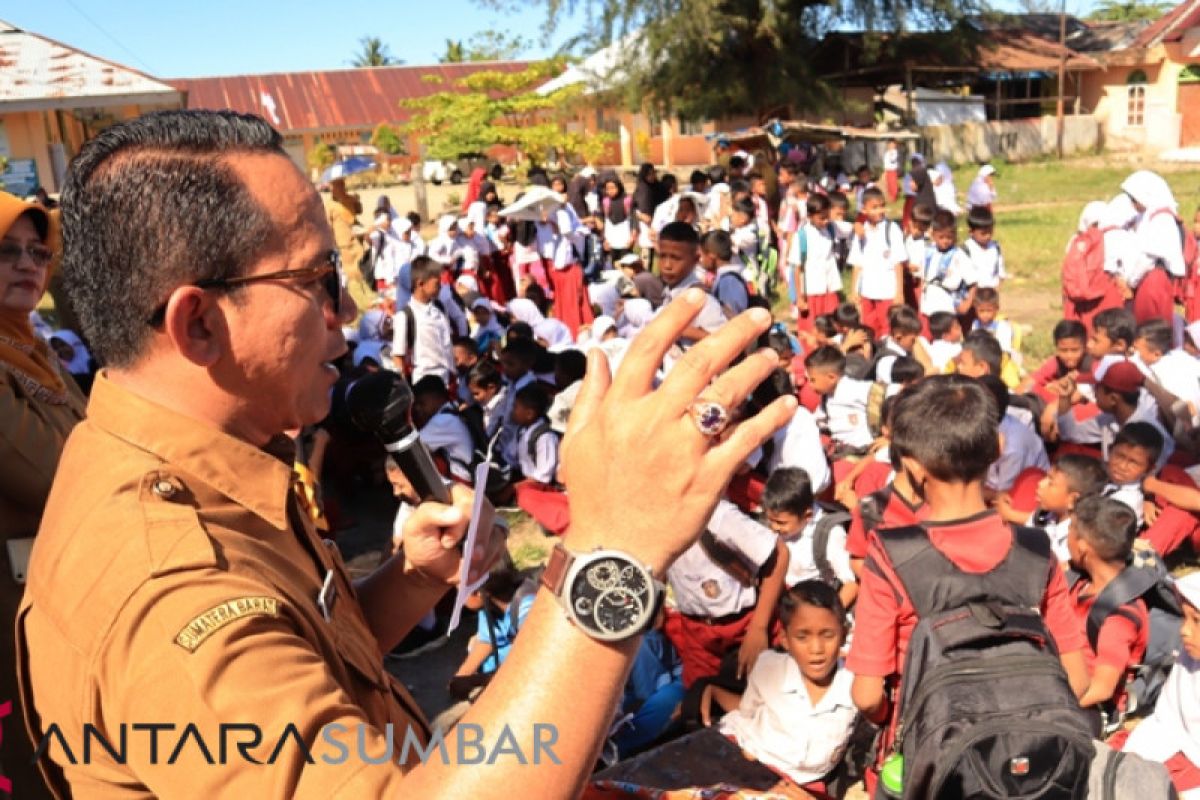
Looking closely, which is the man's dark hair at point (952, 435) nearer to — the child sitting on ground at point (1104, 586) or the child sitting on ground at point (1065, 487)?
the child sitting on ground at point (1104, 586)

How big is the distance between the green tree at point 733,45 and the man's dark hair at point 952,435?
1917 centimetres

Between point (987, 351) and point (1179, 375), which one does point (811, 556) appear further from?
point (1179, 375)

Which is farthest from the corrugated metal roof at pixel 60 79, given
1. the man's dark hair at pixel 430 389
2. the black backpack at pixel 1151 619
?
the black backpack at pixel 1151 619

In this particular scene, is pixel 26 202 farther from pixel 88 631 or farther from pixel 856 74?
pixel 856 74

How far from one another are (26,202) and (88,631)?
6.69 ft

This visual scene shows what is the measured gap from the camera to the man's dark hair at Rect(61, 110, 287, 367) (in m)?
1.11

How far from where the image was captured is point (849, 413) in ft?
18.9

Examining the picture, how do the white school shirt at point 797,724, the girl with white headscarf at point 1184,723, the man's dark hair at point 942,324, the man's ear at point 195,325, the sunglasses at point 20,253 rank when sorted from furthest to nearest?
1. the man's dark hair at point 942,324
2. the white school shirt at point 797,724
3. the girl with white headscarf at point 1184,723
4. the sunglasses at point 20,253
5. the man's ear at point 195,325

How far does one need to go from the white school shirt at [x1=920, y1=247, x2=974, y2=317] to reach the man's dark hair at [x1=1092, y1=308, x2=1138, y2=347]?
6.96 feet

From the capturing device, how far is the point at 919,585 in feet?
7.71

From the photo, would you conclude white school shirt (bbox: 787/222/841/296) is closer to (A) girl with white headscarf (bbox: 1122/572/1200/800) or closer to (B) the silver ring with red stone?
(A) girl with white headscarf (bbox: 1122/572/1200/800)

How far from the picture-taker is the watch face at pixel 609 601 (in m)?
0.93

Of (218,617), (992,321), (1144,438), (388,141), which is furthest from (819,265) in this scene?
(388,141)

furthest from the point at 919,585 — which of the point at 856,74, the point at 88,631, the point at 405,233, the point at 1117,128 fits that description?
the point at 1117,128
